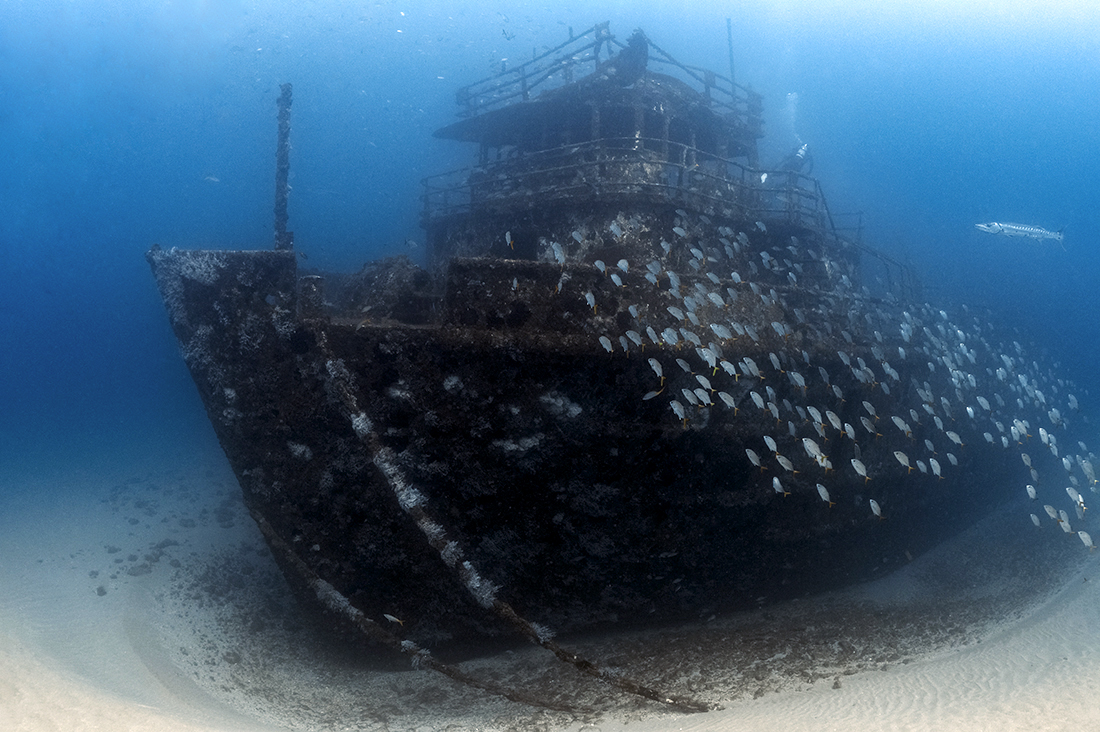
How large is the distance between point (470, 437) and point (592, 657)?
3.04 m

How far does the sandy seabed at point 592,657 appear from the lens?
571 centimetres

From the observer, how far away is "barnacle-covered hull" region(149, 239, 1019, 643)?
6.25 metres

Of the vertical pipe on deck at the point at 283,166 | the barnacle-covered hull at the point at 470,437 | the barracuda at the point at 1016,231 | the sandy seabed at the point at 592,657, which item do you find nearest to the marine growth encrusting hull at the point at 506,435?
the barnacle-covered hull at the point at 470,437

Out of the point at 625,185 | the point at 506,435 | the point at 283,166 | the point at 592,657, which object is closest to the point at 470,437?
the point at 506,435

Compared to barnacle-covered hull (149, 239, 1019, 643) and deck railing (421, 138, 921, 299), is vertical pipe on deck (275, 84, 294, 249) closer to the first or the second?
deck railing (421, 138, 921, 299)

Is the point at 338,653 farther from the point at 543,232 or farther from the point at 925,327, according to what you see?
the point at 925,327

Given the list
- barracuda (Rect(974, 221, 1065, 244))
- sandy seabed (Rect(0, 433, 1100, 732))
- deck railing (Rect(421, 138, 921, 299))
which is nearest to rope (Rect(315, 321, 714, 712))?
sandy seabed (Rect(0, 433, 1100, 732))

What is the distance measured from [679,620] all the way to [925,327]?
8539 millimetres

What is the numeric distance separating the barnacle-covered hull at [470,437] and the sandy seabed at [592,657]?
0.75 metres

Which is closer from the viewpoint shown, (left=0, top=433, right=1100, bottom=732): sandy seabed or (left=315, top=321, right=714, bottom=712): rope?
(left=0, top=433, right=1100, bottom=732): sandy seabed

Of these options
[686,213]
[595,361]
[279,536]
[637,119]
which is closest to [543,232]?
[686,213]

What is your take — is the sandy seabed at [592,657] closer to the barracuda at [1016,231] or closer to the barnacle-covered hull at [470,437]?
the barnacle-covered hull at [470,437]

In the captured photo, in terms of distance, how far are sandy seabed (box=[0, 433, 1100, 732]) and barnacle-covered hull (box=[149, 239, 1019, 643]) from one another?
0.75m

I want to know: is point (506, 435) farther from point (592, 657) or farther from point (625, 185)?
point (625, 185)
